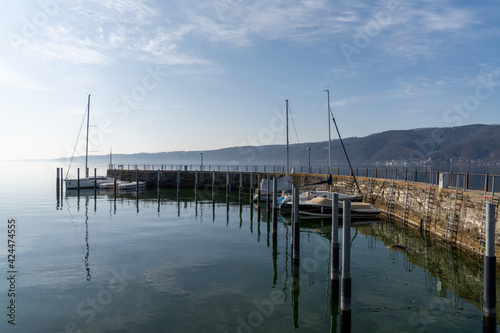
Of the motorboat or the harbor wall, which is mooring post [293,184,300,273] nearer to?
the harbor wall

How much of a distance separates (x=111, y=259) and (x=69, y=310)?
20.1 feet

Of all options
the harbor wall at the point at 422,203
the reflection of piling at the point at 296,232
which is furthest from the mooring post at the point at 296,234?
the harbor wall at the point at 422,203

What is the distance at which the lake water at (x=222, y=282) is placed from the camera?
429 inches

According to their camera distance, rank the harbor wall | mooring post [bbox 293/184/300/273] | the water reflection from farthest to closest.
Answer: the harbor wall < mooring post [bbox 293/184/300/273] < the water reflection

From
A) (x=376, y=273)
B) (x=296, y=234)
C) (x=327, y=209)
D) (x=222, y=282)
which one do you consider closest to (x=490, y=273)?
(x=376, y=273)

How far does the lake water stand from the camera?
10898 mm

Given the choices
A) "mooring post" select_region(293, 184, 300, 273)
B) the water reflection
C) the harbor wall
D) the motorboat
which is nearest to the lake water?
the water reflection

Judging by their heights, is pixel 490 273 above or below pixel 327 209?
above

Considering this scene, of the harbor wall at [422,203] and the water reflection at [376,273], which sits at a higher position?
the harbor wall at [422,203]

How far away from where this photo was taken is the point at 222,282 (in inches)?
561

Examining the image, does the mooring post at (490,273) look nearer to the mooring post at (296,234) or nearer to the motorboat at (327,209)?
the mooring post at (296,234)

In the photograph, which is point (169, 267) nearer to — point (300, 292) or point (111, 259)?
point (111, 259)

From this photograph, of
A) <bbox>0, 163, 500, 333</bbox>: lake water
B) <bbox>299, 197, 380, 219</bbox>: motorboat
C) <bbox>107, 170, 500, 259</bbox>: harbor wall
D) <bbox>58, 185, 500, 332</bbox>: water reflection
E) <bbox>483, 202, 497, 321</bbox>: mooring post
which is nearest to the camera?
<bbox>483, 202, 497, 321</bbox>: mooring post

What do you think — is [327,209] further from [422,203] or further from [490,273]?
[490,273]
